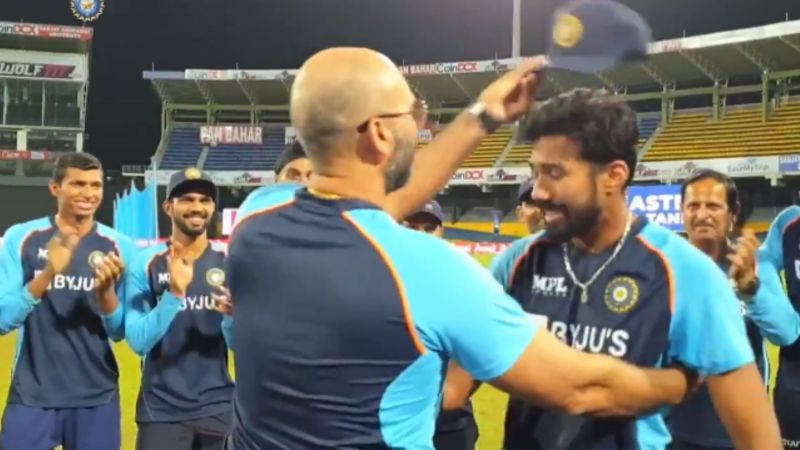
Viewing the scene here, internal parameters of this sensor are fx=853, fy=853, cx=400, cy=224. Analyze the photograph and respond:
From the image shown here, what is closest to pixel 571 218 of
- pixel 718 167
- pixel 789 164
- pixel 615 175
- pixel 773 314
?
pixel 615 175

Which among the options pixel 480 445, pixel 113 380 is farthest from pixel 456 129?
pixel 480 445

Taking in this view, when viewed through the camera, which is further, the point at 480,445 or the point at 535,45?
the point at 535,45

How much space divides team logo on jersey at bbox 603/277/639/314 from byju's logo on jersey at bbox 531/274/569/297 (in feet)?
0.43

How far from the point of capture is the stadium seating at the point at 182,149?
43875 millimetres

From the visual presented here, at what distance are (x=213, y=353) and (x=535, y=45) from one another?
141 ft

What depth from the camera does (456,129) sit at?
2850 mm

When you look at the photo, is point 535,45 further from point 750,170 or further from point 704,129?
point 750,170

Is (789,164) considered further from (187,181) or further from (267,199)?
(267,199)

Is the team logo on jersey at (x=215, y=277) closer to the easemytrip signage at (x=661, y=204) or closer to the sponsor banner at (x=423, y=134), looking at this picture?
the sponsor banner at (x=423, y=134)

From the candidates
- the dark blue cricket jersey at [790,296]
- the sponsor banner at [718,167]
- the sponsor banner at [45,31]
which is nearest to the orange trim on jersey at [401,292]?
the dark blue cricket jersey at [790,296]

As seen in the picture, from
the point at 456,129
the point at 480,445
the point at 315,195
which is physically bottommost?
the point at 480,445

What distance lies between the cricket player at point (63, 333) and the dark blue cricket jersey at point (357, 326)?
3.02 m

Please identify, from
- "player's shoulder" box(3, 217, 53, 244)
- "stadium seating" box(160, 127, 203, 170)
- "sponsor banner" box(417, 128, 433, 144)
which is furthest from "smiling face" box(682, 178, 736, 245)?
"stadium seating" box(160, 127, 203, 170)

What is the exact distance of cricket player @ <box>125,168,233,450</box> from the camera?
4.77 metres
